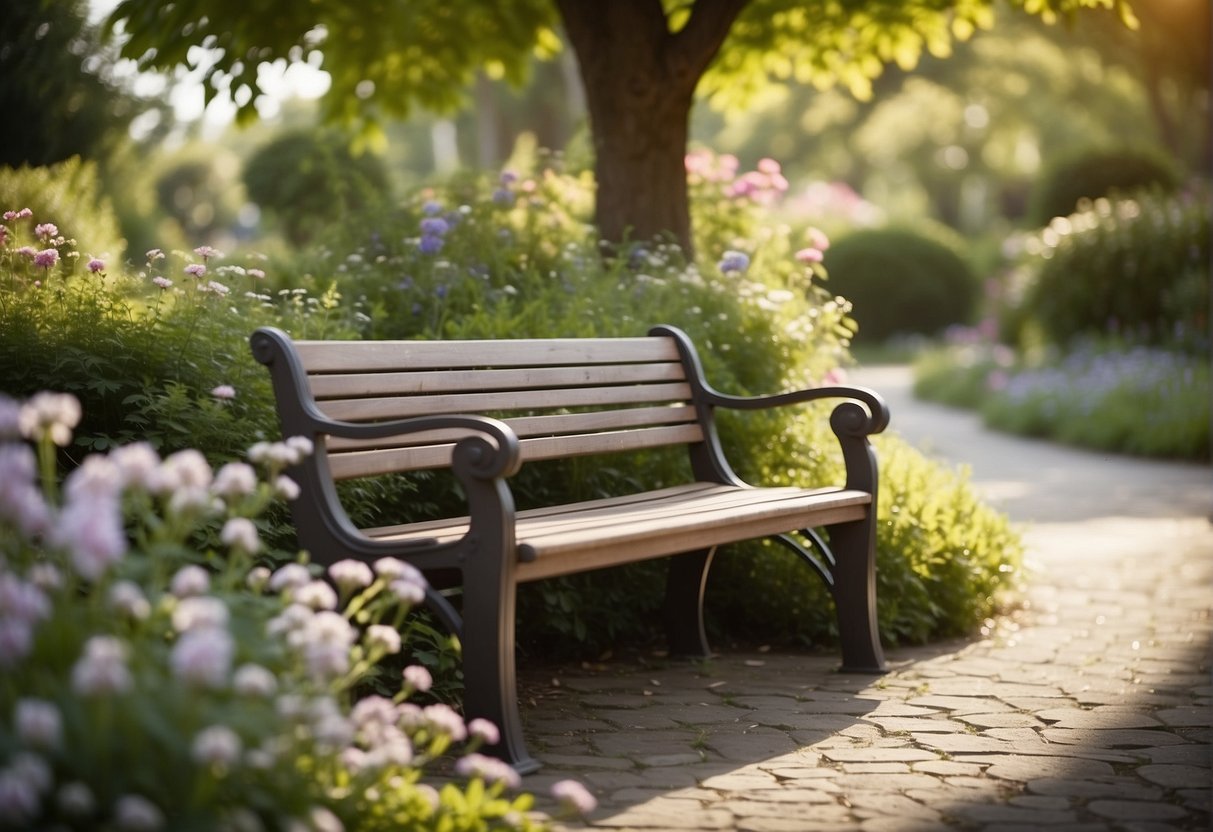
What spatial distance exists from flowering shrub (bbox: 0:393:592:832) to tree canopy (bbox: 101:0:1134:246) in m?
3.95

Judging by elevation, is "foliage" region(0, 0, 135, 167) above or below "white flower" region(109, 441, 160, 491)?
above

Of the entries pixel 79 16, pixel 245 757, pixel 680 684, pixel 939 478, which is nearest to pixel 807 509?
pixel 680 684

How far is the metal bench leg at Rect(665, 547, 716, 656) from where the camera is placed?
16.0 feet

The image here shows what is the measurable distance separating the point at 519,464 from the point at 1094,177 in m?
20.9

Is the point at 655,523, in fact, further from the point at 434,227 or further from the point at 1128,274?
the point at 1128,274

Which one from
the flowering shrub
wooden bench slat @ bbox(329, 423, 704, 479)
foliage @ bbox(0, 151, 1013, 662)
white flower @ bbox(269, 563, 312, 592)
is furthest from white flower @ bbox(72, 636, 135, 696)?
foliage @ bbox(0, 151, 1013, 662)

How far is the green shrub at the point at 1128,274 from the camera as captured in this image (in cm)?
1386

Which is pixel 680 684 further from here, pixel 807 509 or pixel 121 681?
pixel 121 681

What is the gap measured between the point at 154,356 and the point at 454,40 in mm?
4951

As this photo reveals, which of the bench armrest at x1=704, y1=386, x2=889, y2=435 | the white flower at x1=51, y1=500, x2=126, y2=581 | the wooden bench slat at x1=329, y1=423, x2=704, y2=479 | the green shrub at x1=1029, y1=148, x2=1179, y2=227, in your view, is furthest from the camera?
the green shrub at x1=1029, y1=148, x2=1179, y2=227

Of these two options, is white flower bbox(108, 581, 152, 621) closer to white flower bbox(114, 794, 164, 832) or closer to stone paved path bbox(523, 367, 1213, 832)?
white flower bbox(114, 794, 164, 832)

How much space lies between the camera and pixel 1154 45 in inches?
1013

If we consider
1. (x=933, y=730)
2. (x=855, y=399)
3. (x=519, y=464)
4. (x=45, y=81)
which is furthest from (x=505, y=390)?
(x=45, y=81)

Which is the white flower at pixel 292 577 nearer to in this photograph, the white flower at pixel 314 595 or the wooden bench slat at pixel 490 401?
the white flower at pixel 314 595
